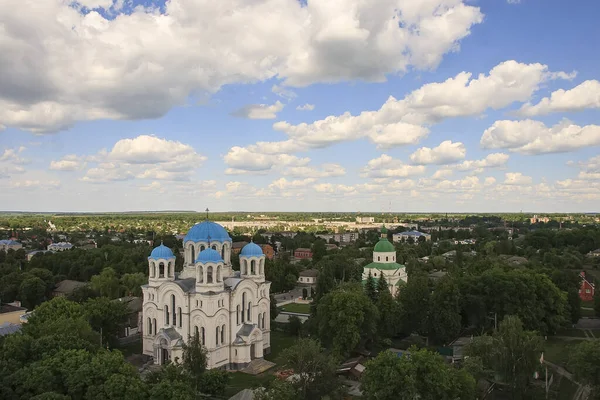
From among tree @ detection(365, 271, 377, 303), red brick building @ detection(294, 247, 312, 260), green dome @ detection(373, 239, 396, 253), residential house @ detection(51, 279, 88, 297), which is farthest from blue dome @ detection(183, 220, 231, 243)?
red brick building @ detection(294, 247, 312, 260)

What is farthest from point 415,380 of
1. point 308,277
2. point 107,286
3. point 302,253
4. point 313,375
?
point 302,253

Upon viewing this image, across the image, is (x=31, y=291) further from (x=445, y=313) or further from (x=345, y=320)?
(x=445, y=313)

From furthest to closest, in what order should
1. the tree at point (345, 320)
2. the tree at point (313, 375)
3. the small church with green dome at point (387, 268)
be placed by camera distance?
the small church with green dome at point (387, 268)
the tree at point (345, 320)
the tree at point (313, 375)

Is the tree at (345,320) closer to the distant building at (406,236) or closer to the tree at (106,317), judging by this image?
the tree at (106,317)

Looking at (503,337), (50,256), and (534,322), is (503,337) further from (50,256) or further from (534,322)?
(50,256)

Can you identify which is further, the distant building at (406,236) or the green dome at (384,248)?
the distant building at (406,236)

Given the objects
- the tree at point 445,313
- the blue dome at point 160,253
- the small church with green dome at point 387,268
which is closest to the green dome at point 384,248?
the small church with green dome at point 387,268
